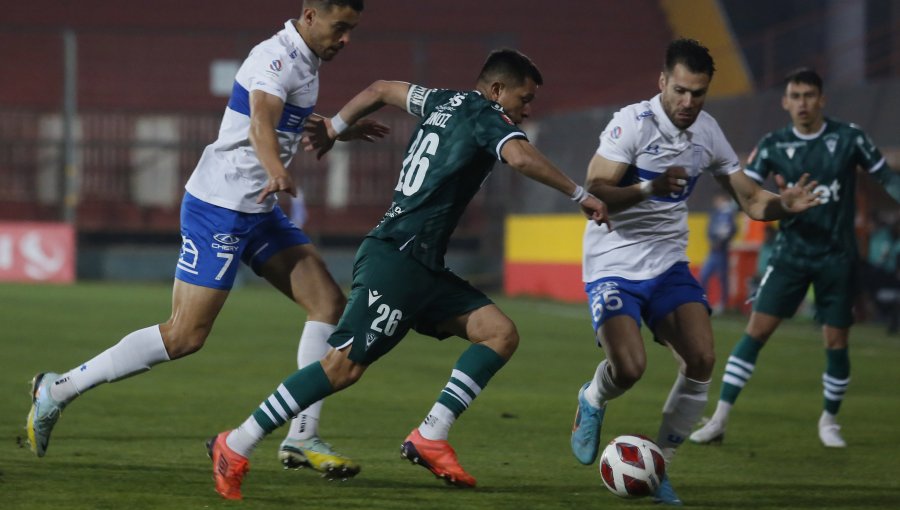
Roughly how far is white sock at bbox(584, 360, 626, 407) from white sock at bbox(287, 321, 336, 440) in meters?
1.32

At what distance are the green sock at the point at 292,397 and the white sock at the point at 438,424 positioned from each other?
0.51 metres

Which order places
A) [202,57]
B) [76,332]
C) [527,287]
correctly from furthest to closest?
1. [202,57]
2. [527,287]
3. [76,332]

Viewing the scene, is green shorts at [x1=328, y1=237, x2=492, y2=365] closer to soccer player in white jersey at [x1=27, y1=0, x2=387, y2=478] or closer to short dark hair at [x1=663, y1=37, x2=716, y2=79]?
soccer player in white jersey at [x1=27, y1=0, x2=387, y2=478]

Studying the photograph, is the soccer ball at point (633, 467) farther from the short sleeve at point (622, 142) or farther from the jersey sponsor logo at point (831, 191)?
the jersey sponsor logo at point (831, 191)

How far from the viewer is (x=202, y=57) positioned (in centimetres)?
3459

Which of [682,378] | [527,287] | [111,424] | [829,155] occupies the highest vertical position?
[829,155]

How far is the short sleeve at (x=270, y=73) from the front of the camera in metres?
6.39

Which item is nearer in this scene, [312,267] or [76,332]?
[312,267]

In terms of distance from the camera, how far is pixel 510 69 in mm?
6480

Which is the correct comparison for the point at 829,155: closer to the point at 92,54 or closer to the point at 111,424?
the point at 111,424

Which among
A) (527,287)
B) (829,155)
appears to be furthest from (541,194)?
(829,155)

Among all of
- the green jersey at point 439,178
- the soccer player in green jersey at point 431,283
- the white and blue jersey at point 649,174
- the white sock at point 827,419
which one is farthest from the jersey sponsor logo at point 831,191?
the green jersey at point 439,178

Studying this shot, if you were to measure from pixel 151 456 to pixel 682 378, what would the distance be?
9.20ft

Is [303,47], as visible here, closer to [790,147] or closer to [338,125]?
[338,125]
